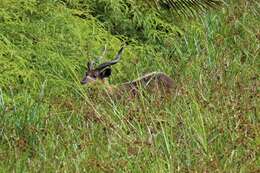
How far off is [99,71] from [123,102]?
1.33 meters

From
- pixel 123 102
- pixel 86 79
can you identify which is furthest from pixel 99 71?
pixel 123 102

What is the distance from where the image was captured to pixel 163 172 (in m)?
3.59

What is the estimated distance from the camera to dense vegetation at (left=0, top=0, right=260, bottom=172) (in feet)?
12.8

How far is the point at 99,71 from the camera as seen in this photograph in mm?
6613

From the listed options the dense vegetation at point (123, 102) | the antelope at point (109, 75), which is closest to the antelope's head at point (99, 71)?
the antelope at point (109, 75)

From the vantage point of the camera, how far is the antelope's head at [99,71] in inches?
260

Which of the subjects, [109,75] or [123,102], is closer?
[123,102]

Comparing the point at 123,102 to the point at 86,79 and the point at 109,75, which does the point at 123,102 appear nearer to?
the point at 86,79

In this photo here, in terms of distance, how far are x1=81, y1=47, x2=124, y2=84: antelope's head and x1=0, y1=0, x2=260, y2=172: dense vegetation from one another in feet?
0.63

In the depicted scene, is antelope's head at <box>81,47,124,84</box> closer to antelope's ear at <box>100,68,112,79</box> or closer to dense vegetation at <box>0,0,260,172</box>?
antelope's ear at <box>100,68,112,79</box>

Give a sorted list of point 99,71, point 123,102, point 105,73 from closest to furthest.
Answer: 1. point 123,102
2. point 99,71
3. point 105,73

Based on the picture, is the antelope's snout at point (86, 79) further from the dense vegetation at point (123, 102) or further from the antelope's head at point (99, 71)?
the dense vegetation at point (123, 102)

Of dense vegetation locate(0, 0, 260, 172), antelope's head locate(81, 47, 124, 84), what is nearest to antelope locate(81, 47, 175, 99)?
antelope's head locate(81, 47, 124, 84)

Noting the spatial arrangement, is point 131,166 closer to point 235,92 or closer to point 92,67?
point 235,92
